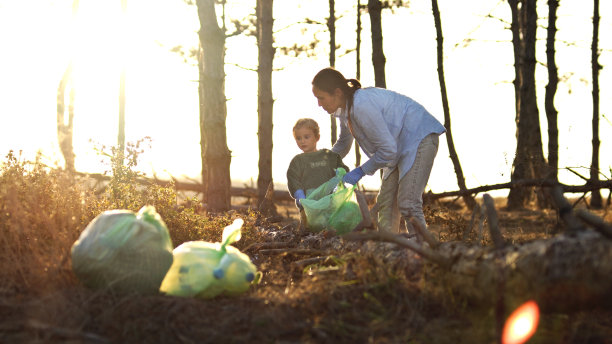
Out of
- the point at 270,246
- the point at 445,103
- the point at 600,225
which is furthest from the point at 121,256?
the point at 445,103

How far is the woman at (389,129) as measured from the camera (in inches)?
210

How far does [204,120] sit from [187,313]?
7225mm

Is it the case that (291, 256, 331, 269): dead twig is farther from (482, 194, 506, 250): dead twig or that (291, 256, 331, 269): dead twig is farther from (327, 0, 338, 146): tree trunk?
(327, 0, 338, 146): tree trunk

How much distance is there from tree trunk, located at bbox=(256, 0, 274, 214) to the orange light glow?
28.2 feet

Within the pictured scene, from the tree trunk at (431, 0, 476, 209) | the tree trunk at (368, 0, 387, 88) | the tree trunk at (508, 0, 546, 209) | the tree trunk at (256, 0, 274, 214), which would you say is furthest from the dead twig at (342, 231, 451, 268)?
the tree trunk at (431, 0, 476, 209)

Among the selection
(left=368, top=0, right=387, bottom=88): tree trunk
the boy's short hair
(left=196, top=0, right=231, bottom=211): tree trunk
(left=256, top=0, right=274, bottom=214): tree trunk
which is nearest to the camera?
the boy's short hair

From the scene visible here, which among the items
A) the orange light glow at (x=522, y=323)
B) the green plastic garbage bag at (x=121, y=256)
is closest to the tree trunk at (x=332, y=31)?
the green plastic garbage bag at (x=121, y=256)

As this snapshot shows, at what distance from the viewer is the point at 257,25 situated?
54.5 ft

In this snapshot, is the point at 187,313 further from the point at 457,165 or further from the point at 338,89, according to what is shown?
the point at 457,165

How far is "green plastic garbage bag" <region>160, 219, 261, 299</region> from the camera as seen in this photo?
360 centimetres

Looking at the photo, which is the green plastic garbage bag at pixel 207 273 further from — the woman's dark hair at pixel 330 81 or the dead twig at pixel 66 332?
the woman's dark hair at pixel 330 81

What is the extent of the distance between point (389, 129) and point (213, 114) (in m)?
5.10


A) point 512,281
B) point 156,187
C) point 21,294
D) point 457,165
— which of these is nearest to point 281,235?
point 156,187

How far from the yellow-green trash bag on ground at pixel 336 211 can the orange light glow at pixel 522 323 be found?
2.84m
